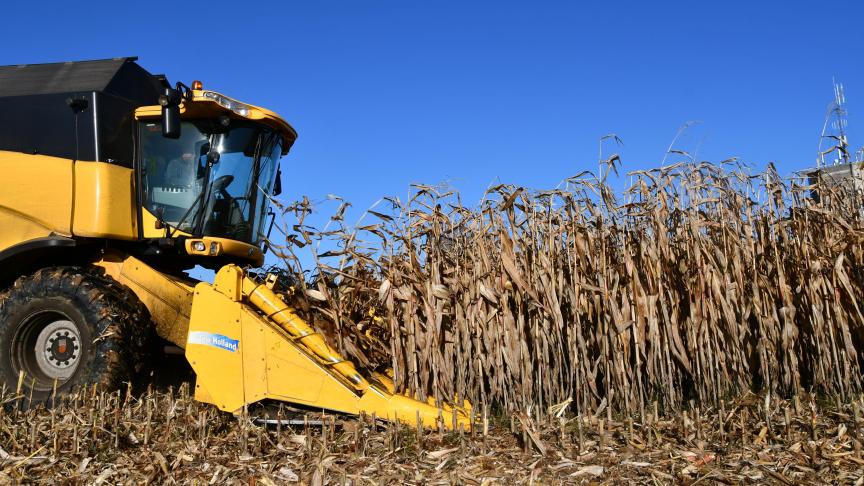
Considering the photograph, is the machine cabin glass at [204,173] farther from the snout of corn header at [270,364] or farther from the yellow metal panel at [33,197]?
the snout of corn header at [270,364]

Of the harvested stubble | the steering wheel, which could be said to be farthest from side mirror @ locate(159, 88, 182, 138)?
the harvested stubble

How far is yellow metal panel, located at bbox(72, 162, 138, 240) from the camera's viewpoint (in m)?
5.91

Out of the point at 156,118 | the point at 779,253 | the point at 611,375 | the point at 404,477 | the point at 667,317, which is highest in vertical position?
the point at 156,118

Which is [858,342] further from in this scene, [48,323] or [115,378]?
[48,323]

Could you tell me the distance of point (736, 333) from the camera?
460 cm

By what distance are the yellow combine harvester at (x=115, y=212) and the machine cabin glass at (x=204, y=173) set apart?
0.4 inches

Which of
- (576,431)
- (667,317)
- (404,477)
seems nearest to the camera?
(404,477)

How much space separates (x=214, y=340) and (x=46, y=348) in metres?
1.92

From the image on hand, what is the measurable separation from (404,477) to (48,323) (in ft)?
12.2

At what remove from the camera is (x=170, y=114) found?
5.62m

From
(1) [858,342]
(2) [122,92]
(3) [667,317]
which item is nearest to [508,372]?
(3) [667,317]

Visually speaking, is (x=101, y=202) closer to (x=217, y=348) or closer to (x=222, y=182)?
(x=222, y=182)

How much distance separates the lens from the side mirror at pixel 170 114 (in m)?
5.59

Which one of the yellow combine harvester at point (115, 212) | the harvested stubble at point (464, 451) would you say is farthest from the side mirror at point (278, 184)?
the harvested stubble at point (464, 451)
